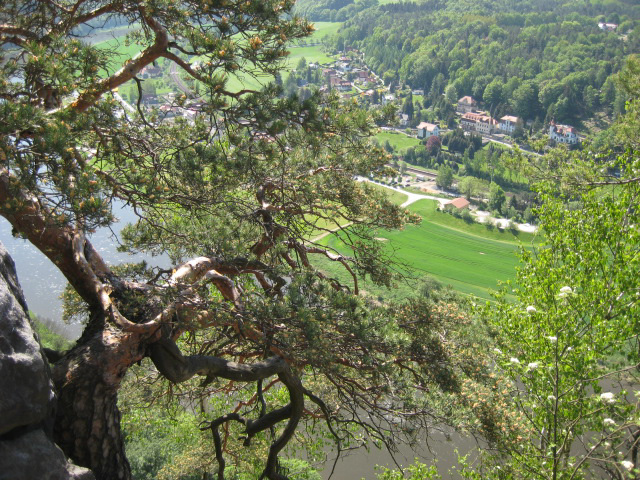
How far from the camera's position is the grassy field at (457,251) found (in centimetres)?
3522

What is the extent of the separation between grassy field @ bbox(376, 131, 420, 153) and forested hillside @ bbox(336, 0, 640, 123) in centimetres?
1579

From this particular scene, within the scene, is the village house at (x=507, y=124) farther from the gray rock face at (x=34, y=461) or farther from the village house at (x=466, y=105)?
the gray rock face at (x=34, y=461)

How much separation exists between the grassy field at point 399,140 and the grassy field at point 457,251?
69.7 feet

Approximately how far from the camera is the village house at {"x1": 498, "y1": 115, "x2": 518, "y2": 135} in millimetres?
78875

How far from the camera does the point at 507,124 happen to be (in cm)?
7950

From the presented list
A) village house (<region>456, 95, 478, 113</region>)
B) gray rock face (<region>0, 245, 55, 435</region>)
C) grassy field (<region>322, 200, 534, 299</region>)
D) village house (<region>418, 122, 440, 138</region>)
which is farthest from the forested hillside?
gray rock face (<region>0, 245, 55, 435</region>)

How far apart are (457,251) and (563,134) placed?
41040mm

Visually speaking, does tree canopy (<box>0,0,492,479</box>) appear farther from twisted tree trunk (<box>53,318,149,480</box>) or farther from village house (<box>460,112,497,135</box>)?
village house (<box>460,112,497,135</box>)

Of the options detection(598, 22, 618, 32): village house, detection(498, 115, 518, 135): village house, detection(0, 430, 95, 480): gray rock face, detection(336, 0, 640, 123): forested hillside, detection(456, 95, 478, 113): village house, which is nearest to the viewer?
detection(0, 430, 95, 480): gray rock face

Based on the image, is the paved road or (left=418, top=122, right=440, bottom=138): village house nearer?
the paved road

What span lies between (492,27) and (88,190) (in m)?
112

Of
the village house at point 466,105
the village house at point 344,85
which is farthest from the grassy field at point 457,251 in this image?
the village house at point 466,105

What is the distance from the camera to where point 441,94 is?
8800cm

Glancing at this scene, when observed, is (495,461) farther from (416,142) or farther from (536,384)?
(416,142)
